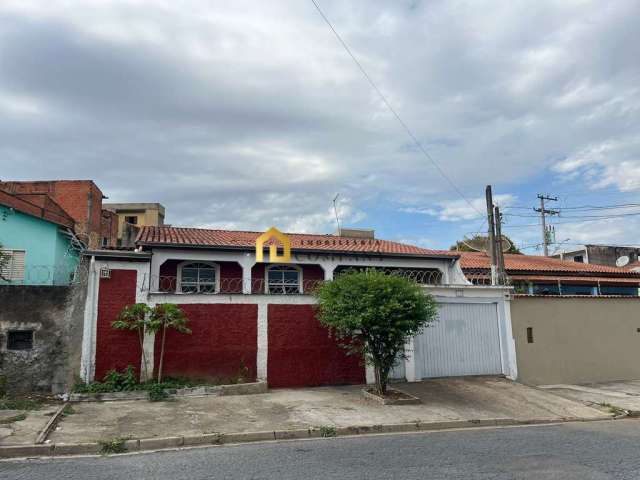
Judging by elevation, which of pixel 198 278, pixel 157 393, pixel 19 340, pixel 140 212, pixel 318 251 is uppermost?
pixel 140 212

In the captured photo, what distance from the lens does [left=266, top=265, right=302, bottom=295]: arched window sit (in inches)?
604

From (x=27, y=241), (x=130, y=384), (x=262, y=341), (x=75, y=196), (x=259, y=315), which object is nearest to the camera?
(x=130, y=384)

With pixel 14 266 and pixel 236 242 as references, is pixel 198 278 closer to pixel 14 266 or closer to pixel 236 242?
pixel 236 242

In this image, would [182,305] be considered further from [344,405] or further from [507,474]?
[507,474]

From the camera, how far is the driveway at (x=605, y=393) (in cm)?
1158

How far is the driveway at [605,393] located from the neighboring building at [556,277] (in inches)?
199

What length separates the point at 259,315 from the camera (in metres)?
12.0

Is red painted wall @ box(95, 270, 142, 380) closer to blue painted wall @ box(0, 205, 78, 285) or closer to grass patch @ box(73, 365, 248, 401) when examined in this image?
grass patch @ box(73, 365, 248, 401)

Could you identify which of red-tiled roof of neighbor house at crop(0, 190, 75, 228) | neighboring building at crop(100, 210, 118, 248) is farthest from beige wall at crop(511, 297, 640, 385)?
neighboring building at crop(100, 210, 118, 248)

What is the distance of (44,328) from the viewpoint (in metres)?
10.2

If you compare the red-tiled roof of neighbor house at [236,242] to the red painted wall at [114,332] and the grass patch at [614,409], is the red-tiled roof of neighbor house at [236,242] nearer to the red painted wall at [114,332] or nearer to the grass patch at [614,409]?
the red painted wall at [114,332]

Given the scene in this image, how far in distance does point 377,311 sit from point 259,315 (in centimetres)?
338

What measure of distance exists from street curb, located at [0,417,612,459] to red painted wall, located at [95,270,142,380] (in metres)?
3.95

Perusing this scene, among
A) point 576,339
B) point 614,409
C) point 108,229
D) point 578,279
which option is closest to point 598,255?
point 578,279
